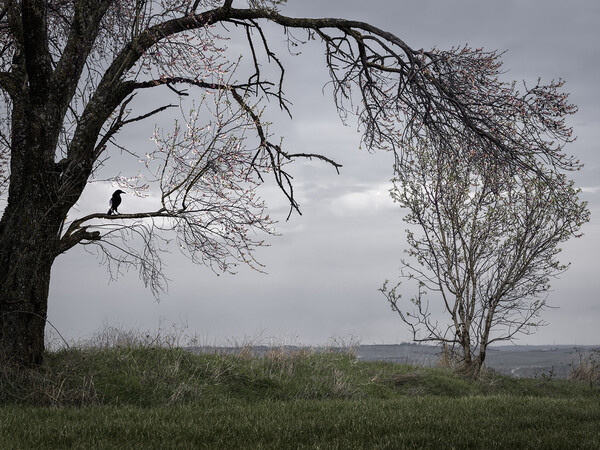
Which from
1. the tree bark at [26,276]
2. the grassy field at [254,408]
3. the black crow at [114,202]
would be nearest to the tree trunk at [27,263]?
the tree bark at [26,276]

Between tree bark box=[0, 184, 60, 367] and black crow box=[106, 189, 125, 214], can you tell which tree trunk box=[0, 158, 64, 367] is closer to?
tree bark box=[0, 184, 60, 367]

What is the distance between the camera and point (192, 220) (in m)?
12.2

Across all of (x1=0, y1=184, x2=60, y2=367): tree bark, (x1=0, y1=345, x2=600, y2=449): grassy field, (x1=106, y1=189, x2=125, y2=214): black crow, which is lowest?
(x1=0, y1=345, x2=600, y2=449): grassy field

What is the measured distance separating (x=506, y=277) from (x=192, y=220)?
10324 millimetres

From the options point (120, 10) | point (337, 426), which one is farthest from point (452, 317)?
point (120, 10)

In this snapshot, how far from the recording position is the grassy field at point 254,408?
7289mm

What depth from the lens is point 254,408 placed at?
9375 millimetres

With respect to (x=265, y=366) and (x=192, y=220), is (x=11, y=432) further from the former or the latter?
(x=265, y=366)

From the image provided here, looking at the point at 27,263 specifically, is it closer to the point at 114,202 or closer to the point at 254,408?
the point at 114,202

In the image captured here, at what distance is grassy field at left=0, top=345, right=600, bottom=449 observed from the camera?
7.29 meters

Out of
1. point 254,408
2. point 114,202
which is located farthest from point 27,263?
point 254,408

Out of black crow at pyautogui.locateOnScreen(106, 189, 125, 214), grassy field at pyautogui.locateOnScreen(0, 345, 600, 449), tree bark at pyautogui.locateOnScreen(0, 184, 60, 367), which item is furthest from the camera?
black crow at pyautogui.locateOnScreen(106, 189, 125, 214)

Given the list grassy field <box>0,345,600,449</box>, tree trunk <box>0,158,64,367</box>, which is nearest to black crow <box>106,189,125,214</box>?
tree trunk <box>0,158,64,367</box>

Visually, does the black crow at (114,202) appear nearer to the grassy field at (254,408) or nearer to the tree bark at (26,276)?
the tree bark at (26,276)
